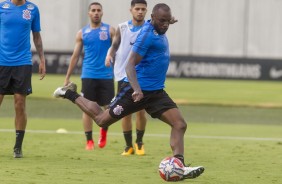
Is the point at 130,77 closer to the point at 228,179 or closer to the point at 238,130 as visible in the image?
the point at 228,179

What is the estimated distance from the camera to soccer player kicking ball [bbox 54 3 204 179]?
1106 cm

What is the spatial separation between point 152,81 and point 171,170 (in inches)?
48.9

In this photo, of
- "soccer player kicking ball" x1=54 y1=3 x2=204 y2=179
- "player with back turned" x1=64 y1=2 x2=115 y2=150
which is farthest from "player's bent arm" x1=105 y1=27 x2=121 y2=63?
"soccer player kicking ball" x1=54 y1=3 x2=204 y2=179

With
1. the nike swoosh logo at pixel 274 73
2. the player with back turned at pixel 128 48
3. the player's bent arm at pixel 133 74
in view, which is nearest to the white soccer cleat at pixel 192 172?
the player's bent arm at pixel 133 74

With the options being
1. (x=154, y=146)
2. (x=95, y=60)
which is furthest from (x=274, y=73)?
(x=95, y=60)

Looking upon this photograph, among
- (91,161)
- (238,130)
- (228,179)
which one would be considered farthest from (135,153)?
(238,130)

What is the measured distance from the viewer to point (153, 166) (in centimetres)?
1232

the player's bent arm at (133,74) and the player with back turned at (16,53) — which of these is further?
the player with back turned at (16,53)

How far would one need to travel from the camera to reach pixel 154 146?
49.5 ft

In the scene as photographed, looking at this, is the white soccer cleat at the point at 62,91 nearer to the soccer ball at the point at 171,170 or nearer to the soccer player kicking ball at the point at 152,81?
the soccer player kicking ball at the point at 152,81

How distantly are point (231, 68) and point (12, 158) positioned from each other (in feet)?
81.5

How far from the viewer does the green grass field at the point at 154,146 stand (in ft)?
36.8

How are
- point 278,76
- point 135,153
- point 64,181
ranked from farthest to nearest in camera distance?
1. point 278,76
2. point 135,153
3. point 64,181

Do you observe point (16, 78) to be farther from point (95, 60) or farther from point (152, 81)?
point (152, 81)
